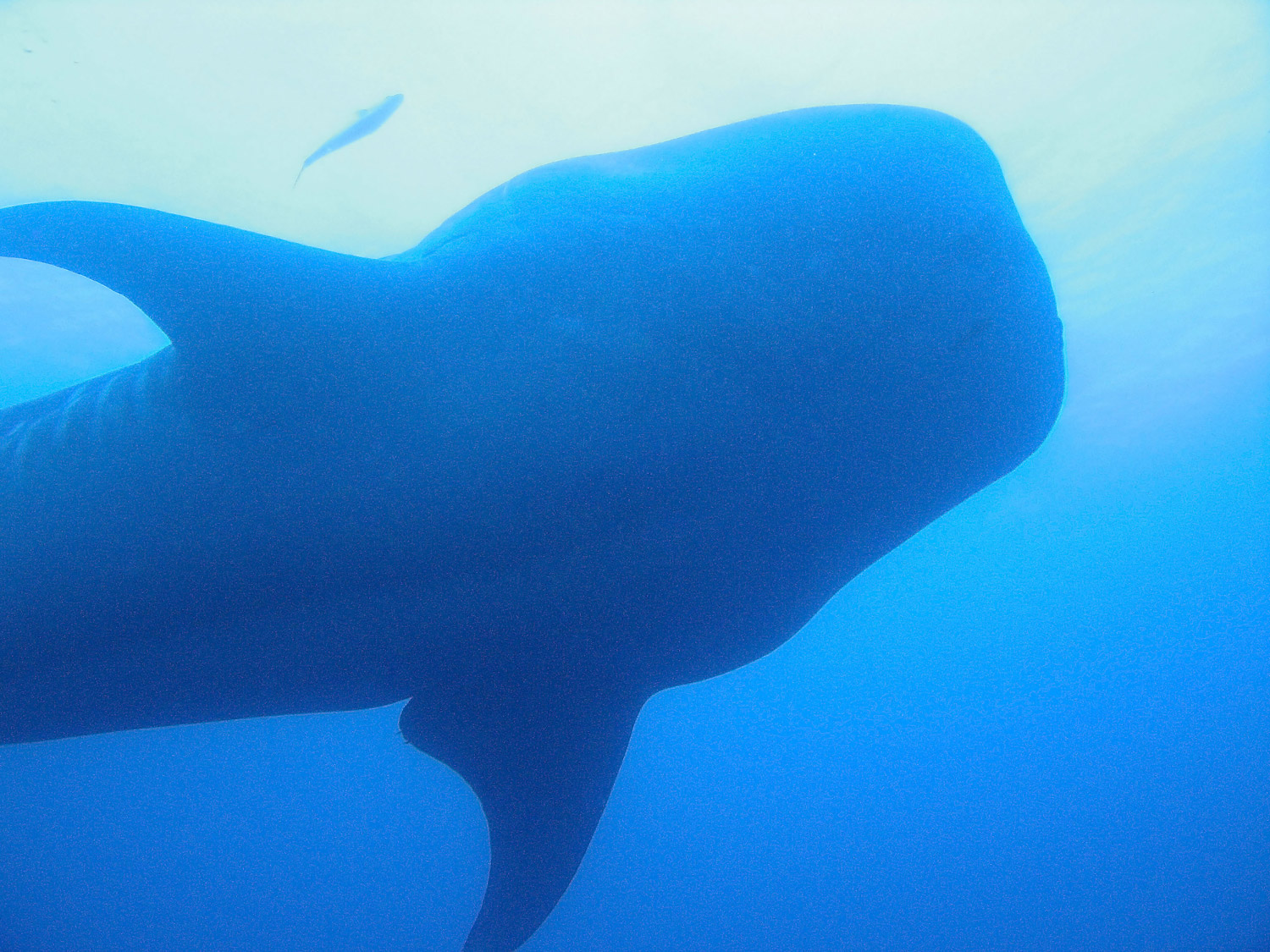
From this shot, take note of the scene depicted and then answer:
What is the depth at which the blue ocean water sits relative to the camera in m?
6.86

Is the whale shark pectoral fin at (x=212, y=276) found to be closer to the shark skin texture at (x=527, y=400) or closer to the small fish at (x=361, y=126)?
the shark skin texture at (x=527, y=400)

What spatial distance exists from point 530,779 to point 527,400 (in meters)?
1.96

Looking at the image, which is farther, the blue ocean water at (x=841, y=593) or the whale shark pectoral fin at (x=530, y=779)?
the blue ocean water at (x=841, y=593)

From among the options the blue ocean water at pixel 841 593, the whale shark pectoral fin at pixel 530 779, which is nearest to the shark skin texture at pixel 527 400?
the whale shark pectoral fin at pixel 530 779

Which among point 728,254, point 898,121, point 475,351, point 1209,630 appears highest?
point 898,121

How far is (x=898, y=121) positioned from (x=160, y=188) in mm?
9233

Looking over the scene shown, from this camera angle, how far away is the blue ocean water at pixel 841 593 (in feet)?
22.5

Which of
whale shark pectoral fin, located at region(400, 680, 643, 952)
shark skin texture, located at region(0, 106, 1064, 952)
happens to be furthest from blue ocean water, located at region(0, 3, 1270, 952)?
whale shark pectoral fin, located at region(400, 680, 643, 952)

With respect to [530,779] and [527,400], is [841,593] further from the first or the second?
Result: [527,400]

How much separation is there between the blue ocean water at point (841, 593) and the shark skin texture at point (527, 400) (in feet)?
18.0

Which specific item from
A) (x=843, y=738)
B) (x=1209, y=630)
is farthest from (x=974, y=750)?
(x=1209, y=630)

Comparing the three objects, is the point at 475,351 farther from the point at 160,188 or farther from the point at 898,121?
the point at 160,188

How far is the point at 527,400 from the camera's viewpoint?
1980 millimetres

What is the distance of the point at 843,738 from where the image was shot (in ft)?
185
